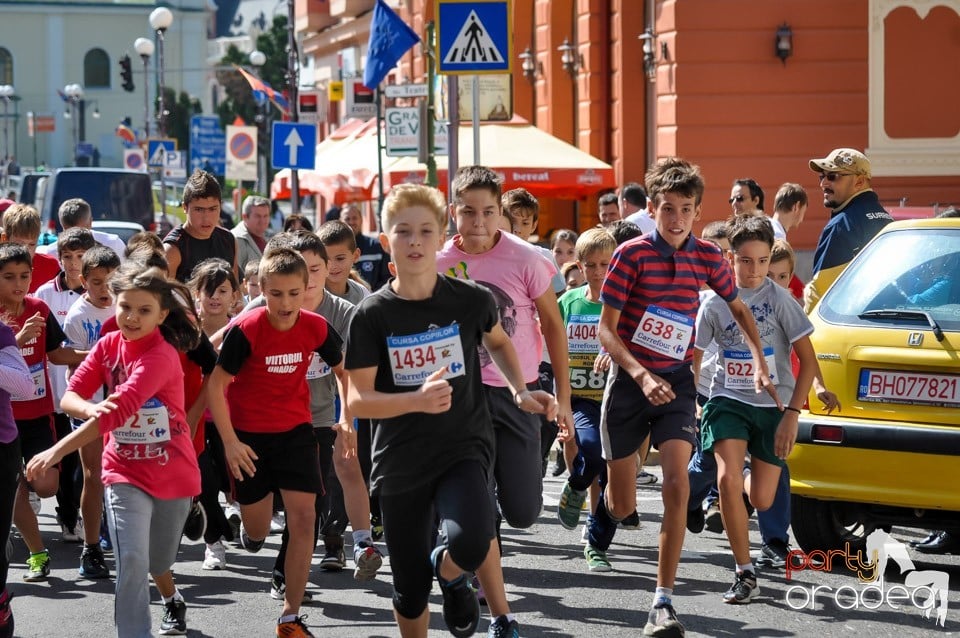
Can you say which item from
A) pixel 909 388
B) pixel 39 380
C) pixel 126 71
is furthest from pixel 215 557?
pixel 126 71

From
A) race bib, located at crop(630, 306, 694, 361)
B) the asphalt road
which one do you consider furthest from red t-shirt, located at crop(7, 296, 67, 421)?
race bib, located at crop(630, 306, 694, 361)

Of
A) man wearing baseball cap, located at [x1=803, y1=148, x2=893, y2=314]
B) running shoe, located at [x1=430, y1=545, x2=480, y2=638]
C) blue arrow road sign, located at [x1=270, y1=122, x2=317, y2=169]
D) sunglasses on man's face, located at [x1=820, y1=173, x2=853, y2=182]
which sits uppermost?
blue arrow road sign, located at [x1=270, y1=122, x2=317, y2=169]

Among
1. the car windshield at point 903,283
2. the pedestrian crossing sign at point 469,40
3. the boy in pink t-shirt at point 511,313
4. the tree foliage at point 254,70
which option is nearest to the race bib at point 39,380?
the boy in pink t-shirt at point 511,313

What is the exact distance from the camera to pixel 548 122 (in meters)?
28.7

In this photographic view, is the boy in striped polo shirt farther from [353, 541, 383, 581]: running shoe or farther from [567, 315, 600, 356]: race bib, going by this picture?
[567, 315, 600, 356]: race bib

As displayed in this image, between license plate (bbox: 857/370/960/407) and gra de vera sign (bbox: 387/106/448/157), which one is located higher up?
gra de vera sign (bbox: 387/106/448/157)

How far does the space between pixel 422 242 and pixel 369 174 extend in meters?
15.6

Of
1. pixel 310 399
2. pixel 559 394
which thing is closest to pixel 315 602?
pixel 310 399

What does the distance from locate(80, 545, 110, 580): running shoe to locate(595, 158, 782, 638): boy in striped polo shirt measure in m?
2.68

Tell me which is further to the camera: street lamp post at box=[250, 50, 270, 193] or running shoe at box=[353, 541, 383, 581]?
street lamp post at box=[250, 50, 270, 193]

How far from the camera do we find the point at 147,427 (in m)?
6.35

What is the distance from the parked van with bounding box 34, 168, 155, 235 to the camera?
86.9ft

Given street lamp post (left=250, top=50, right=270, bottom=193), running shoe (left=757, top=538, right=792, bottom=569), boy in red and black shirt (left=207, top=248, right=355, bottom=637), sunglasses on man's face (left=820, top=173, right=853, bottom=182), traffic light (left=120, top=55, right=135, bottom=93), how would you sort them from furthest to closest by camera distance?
traffic light (left=120, top=55, right=135, bottom=93), street lamp post (left=250, top=50, right=270, bottom=193), sunglasses on man's face (left=820, top=173, right=853, bottom=182), running shoe (left=757, top=538, right=792, bottom=569), boy in red and black shirt (left=207, top=248, right=355, bottom=637)

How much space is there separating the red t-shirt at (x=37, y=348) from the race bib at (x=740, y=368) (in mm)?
3204
